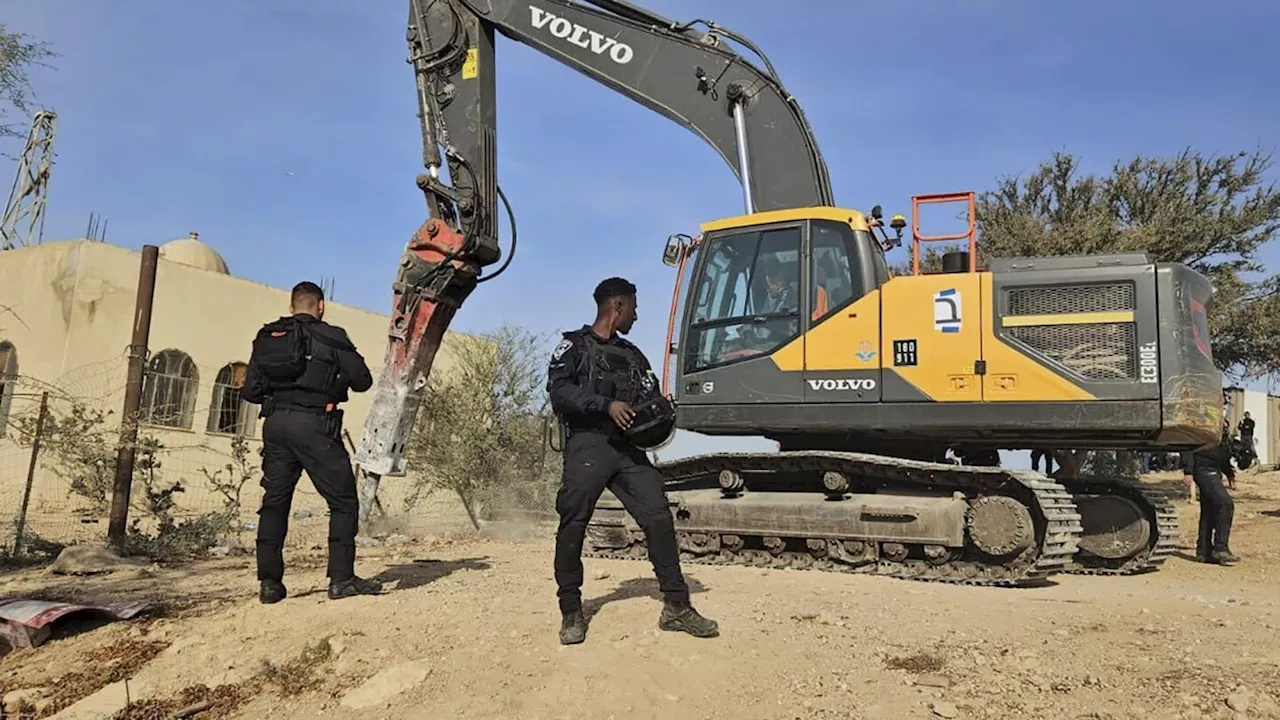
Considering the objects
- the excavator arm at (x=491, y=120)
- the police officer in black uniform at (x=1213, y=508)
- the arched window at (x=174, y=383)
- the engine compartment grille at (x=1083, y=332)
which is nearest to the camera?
the engine compartment grille at (x=1083, y=332)

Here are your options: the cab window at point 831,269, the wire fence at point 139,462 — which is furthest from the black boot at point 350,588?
the cab window at point 831,269

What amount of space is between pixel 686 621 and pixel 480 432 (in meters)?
9.10

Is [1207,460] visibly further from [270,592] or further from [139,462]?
[139,462]

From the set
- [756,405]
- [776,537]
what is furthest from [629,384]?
[776,537]

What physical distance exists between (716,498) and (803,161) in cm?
290

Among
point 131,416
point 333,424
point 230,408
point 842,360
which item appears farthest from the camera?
point 230,408

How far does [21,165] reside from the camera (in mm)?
20281

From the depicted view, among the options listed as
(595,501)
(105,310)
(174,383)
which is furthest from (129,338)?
(595,501)

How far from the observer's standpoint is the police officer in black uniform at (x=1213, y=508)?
347 inches

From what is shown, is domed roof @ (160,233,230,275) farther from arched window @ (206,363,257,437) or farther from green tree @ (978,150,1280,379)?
green tree @ (978,150,1280,379)

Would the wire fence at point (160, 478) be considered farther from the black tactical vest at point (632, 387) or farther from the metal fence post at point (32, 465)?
the black tactical vest at point (632, 387)

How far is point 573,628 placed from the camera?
169 inches

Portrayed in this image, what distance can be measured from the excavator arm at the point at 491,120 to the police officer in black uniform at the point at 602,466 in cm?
250

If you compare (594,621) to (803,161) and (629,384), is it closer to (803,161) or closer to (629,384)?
(629,384)
